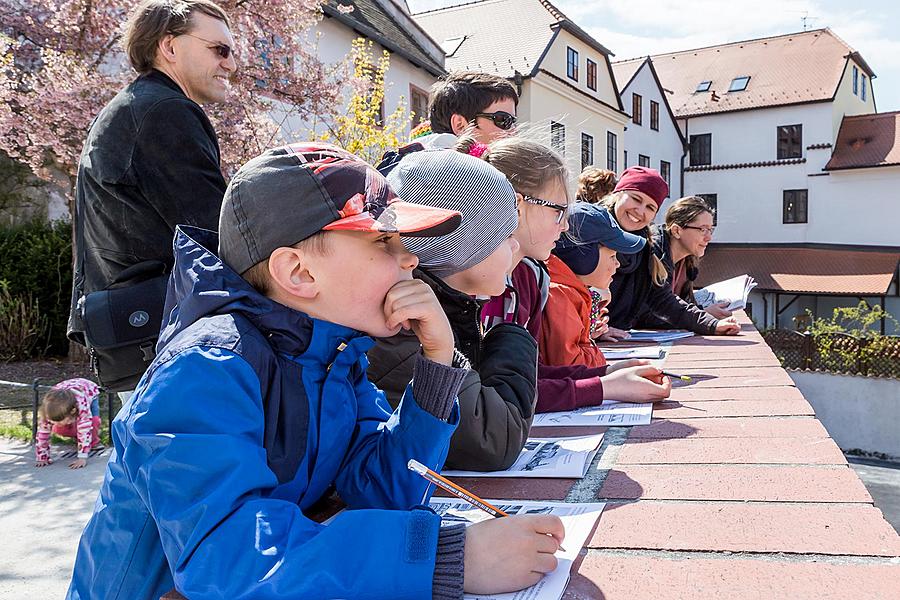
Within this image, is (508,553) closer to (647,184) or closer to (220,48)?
(220,48)

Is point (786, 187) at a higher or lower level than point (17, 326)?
higher

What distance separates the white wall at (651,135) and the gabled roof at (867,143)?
21.7 feet

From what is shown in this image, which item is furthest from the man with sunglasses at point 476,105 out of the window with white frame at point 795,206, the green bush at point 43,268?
the window with white frame at point 795,206

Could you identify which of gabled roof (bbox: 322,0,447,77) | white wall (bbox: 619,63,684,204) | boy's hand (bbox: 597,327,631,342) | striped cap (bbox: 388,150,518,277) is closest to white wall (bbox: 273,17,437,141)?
gabled roof (bbox: 322,0,447,77)

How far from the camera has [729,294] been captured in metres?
6.00

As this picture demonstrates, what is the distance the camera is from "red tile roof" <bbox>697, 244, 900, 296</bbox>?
98.9ft

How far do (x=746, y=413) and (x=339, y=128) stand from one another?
527 inches

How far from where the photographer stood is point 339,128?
14883mm

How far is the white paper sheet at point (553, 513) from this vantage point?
1.19 metres

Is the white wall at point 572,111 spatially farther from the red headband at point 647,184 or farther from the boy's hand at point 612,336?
the boy's hand at point 612,336

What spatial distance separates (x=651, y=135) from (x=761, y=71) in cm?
739

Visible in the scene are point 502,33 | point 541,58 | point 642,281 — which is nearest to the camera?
point 642,281

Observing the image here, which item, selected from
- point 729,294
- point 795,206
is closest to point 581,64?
point 795,206

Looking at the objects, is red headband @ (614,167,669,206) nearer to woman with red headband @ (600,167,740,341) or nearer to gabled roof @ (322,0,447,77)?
woman with red headband @ (600,167,740,341)
